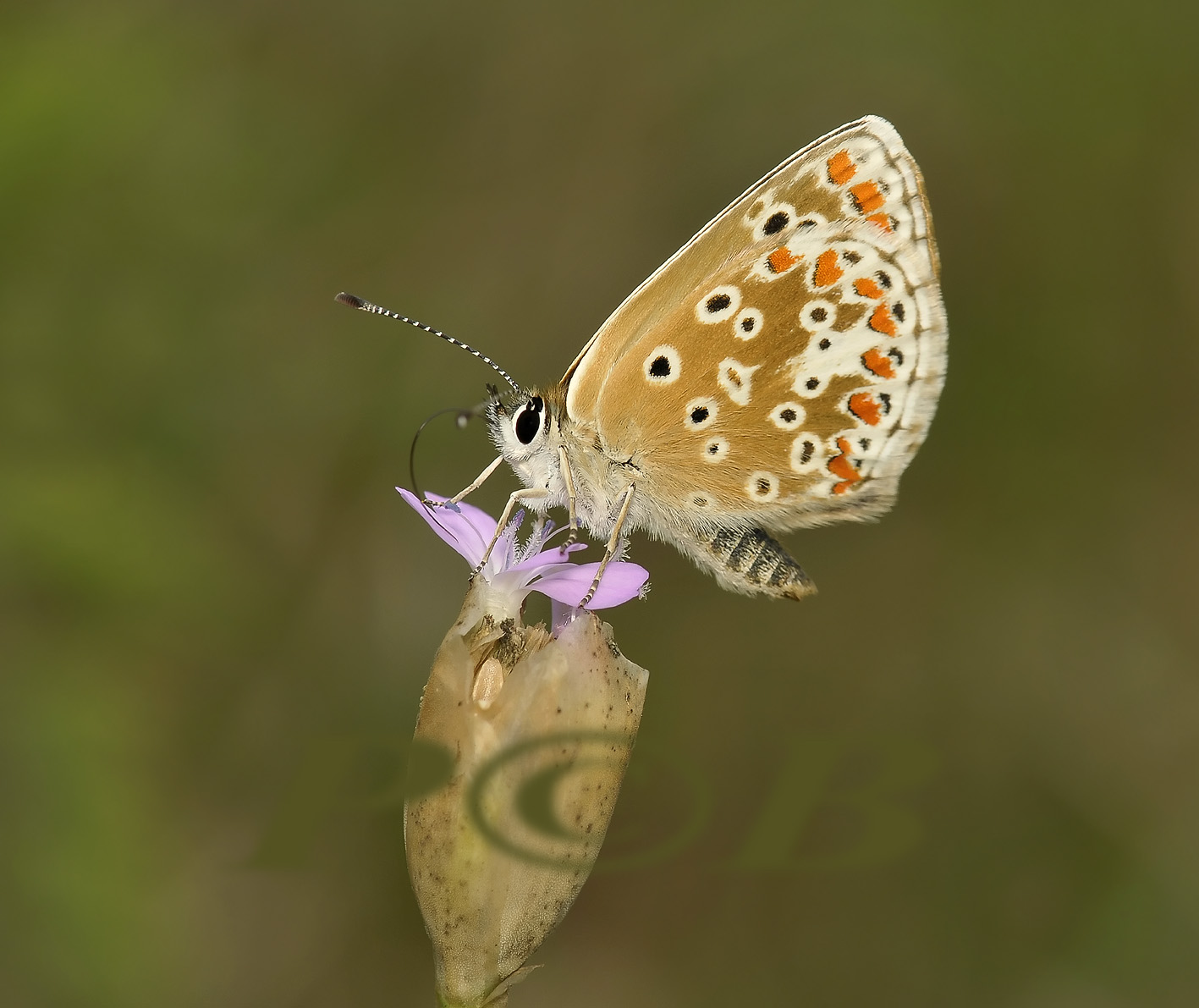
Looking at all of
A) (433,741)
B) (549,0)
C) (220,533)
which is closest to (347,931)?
(220,533)

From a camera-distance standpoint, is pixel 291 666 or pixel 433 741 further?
pixel 291 666

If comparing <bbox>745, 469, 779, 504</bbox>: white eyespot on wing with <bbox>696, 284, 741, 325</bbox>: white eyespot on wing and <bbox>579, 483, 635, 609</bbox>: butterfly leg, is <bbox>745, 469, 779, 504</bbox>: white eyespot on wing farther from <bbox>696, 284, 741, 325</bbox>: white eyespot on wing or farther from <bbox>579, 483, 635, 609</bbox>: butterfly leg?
<bbox>696, 284, 741, 325</bbox>: white eyespot on wing

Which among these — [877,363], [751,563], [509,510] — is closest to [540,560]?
[509,510]

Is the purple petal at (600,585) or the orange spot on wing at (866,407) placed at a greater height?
the purple petal at (600,585)

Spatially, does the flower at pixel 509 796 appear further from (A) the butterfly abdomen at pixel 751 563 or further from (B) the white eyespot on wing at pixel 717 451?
(B) the white eyespot on wing at pixel 717 451

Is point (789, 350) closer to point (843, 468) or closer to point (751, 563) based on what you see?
point (843, 468)

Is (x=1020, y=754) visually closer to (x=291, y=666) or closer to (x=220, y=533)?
(x=291, y=666)

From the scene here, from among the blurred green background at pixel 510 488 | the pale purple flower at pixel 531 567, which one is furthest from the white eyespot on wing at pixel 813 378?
the blurred green background at pixel 510 488
